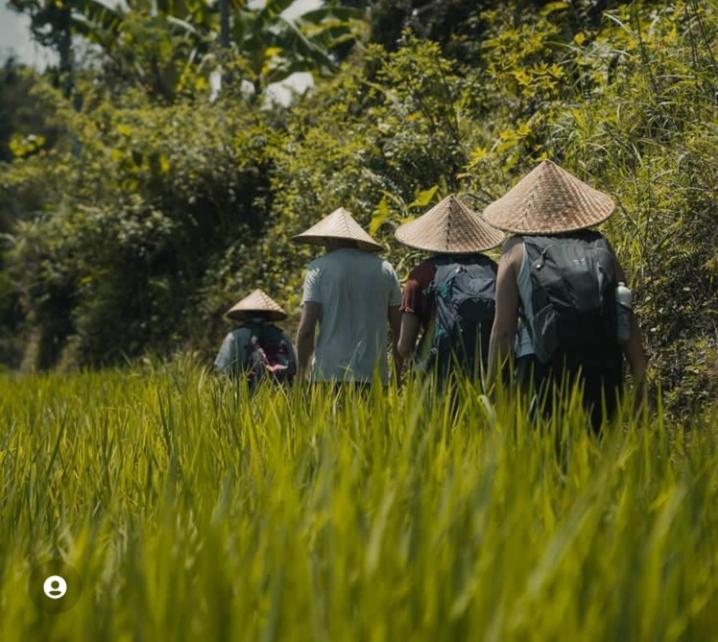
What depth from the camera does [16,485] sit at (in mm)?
2684

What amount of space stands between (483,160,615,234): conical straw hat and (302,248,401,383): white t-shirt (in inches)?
49.5

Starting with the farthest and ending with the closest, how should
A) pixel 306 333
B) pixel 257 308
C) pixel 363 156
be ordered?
pixel 363 156 → pixel 257 308 → pixel 306 333

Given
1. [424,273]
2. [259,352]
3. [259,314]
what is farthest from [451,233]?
[259,314]

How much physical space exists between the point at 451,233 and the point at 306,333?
2.91 ft

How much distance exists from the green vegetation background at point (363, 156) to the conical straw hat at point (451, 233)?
0.74 metres

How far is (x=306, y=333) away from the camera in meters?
5.38

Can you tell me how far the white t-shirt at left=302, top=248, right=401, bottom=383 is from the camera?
5.18 m

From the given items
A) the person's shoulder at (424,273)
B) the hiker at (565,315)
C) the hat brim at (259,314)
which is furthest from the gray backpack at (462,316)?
the hat brim at (259,314)

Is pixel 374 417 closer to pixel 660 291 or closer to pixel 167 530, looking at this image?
pixel 167 530

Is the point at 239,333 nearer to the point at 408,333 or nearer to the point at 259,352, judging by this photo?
the point at 259,352

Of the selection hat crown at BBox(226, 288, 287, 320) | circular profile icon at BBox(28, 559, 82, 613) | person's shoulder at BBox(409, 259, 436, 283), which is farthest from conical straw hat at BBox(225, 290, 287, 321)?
circular profile icon at BBox(28, 559, 82, 613)

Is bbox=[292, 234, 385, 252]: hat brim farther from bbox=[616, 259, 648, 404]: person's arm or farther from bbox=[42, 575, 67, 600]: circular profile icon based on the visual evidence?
bbox=[42, 575, 67, 600]: circular profile icon

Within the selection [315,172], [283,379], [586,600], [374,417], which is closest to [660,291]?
[283,379]

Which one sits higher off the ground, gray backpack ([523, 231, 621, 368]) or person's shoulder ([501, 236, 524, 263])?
person's shoulder ([501, 236, 524, 263])
